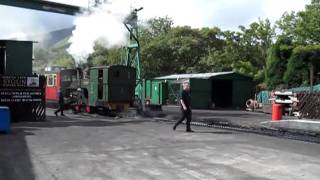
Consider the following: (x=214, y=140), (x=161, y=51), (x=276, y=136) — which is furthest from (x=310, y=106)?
(x=161, y=51)

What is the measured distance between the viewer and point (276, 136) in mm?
18594

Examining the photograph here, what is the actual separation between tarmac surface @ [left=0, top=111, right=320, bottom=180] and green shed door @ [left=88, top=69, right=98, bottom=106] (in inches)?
478

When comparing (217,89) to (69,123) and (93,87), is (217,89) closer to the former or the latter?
(93,87)

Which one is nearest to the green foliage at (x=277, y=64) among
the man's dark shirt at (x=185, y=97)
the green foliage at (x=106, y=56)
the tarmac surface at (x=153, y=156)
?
the green foliage at (x=106, y=56)

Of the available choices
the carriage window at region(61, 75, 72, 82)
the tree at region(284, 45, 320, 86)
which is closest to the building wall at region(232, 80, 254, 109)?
the tree at region(284, 45, 320, 86)

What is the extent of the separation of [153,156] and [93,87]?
62.5ft

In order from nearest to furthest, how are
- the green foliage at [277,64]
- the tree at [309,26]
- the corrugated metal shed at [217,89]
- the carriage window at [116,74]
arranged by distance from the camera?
the carriage window at [116,74]
the green foliage at [277,64]
the corrugated metal shed at [217,89]
the tree at [309,26]

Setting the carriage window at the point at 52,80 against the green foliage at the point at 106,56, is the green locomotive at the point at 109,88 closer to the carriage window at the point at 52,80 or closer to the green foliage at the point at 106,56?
the carriage window at the point at 52,80

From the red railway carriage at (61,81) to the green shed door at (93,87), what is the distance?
230cm

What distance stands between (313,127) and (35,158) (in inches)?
516

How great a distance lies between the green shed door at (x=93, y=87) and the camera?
102ft

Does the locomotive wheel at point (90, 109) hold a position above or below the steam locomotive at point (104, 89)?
below

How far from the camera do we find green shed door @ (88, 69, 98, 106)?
31.1 metres

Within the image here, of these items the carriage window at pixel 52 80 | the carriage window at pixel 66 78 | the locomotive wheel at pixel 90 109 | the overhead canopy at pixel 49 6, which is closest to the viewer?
the locomotive wheel at pixel 90 109
